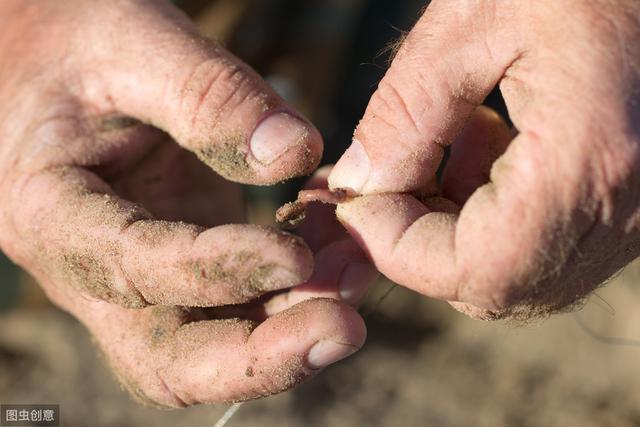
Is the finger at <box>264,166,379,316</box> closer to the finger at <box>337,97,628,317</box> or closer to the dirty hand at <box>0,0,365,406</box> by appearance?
the dirty hand at <box>0,0,365,406</box>

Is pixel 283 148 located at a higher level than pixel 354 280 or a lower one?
higher

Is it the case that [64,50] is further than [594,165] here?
Yes

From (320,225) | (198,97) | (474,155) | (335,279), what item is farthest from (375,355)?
(198,97)

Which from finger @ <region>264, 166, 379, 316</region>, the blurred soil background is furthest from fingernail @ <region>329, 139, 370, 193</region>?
the blurred soil background

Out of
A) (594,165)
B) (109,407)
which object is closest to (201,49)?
(594,165)

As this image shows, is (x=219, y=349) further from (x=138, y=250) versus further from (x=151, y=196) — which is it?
(x=151, y=196)

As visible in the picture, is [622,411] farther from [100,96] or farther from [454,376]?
[100,96]

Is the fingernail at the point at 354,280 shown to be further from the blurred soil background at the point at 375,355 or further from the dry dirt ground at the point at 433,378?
the dry dirt ground at the point at 433,378
